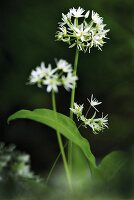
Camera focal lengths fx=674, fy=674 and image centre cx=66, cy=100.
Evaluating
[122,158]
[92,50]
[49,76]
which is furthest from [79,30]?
[92,50]

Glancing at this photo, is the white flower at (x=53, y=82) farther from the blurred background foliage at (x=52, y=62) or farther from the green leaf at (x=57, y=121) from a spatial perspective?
the blurred background foliage at (x=52, y=62)

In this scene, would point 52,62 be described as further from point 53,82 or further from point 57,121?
point 53,82

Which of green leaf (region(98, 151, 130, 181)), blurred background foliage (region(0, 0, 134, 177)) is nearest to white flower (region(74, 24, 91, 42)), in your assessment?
green leaf (region(98, 151, 130, 181))

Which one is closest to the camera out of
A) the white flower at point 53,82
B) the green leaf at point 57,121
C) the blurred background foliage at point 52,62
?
the white flower at point 53,82

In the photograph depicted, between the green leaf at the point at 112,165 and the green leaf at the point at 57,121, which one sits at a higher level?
the green leaf at the point at 57,121

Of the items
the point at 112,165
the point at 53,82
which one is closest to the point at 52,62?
the point at 112,165

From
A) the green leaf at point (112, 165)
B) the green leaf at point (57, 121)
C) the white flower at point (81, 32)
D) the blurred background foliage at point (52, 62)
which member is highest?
the blurred background foliage at point (52, 62)

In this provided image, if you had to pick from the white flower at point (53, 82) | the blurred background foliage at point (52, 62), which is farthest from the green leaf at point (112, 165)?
the blurred background foliage at point (52, 62)

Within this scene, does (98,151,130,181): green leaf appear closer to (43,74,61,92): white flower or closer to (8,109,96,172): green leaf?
(8,109,96,172): green leaf
